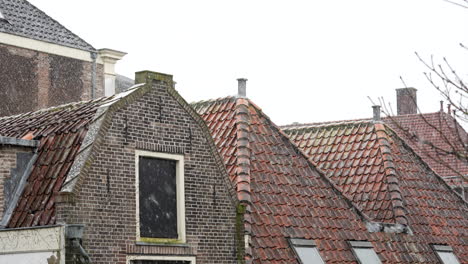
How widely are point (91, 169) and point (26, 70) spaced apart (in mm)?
15174

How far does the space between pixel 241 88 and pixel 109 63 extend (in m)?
11.9

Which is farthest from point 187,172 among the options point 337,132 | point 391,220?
point 337,132

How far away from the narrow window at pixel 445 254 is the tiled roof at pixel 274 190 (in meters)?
2.56

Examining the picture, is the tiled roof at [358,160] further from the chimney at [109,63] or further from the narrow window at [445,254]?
the chimney at [109,63]

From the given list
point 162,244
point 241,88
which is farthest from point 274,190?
point 162,244

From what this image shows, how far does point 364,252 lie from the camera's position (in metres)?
21.9

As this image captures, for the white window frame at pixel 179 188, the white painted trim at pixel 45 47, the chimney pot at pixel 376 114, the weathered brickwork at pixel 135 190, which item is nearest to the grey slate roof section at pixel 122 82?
the white painted trim at pixel 45 47

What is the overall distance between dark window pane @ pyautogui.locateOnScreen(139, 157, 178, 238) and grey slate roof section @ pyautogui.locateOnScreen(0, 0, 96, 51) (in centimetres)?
1416

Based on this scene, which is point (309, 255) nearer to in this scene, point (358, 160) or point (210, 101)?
point (210, 101)

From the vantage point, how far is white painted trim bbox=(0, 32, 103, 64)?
2983cm

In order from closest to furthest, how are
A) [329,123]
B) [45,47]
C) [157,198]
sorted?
[157,198], [329,123], [45,47]

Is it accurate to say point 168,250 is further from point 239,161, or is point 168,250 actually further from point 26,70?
point 26,70

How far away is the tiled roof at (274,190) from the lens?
65.6ft

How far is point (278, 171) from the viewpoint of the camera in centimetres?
2178
